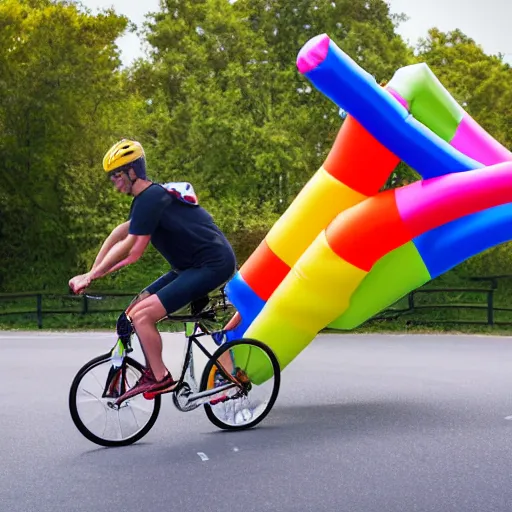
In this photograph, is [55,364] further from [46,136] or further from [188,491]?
[46,136]

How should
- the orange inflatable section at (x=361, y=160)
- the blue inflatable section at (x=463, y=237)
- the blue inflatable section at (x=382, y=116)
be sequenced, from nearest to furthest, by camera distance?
1. the blue inflatable section at (x=382, y=116)
2. the blue inflatable section at (x=463, y=237)
3. the orange inflatable section at (x=361, y=160)

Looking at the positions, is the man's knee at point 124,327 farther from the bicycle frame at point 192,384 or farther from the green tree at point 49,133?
the green tree at point 49,133

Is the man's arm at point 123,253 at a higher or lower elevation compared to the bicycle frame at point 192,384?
higher

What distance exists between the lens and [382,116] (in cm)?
805

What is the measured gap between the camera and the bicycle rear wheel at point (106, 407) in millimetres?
7195

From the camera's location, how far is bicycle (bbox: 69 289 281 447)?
→ 7.22 meters

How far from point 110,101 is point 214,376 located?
82.1ft

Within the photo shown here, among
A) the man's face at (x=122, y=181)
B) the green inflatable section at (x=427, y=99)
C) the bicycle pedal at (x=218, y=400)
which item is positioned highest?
the green inflatable section at (x=427, y=99)

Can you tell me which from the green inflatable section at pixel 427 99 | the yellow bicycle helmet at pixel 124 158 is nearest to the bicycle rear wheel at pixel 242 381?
the yellow bicycle helmet at pixel 124 158

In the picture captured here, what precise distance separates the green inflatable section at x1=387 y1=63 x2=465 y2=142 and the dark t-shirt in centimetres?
253

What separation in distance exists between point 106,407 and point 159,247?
3.99 feet

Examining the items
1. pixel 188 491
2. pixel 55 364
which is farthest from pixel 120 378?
pixel 55 364

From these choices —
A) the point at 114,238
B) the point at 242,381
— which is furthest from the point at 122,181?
the point at 242,381

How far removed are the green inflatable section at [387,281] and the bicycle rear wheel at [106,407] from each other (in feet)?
6.62
